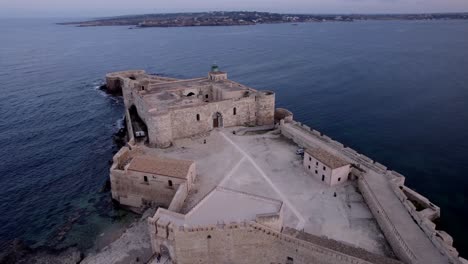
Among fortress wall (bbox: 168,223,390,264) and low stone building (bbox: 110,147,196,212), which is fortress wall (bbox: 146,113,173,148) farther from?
fortress wall (bbox: 168,223,390,264)

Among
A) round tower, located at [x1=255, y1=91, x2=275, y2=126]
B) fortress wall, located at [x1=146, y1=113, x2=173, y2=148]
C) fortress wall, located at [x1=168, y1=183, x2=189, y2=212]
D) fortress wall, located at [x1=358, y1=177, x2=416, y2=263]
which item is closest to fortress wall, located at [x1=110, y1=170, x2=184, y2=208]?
fortress wall, located at [x1=168, y1=183, x2=189, y2=212]

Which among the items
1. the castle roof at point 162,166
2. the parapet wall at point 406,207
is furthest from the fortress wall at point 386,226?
the castle roof at point 162,166

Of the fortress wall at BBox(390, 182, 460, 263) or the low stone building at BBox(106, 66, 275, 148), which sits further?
the low stone building at BBox(106, 66, 275, 148)

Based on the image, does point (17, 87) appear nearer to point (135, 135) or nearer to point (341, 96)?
point (135, 135)

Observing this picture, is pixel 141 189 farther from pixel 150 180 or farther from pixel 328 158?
pixel 328 158

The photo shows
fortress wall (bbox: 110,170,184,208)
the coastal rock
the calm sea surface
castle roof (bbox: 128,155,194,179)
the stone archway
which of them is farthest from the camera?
the stone archway

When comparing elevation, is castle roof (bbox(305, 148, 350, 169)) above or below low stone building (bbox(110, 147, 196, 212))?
above

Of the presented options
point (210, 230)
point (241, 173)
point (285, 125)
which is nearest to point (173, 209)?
point (210, 230)
